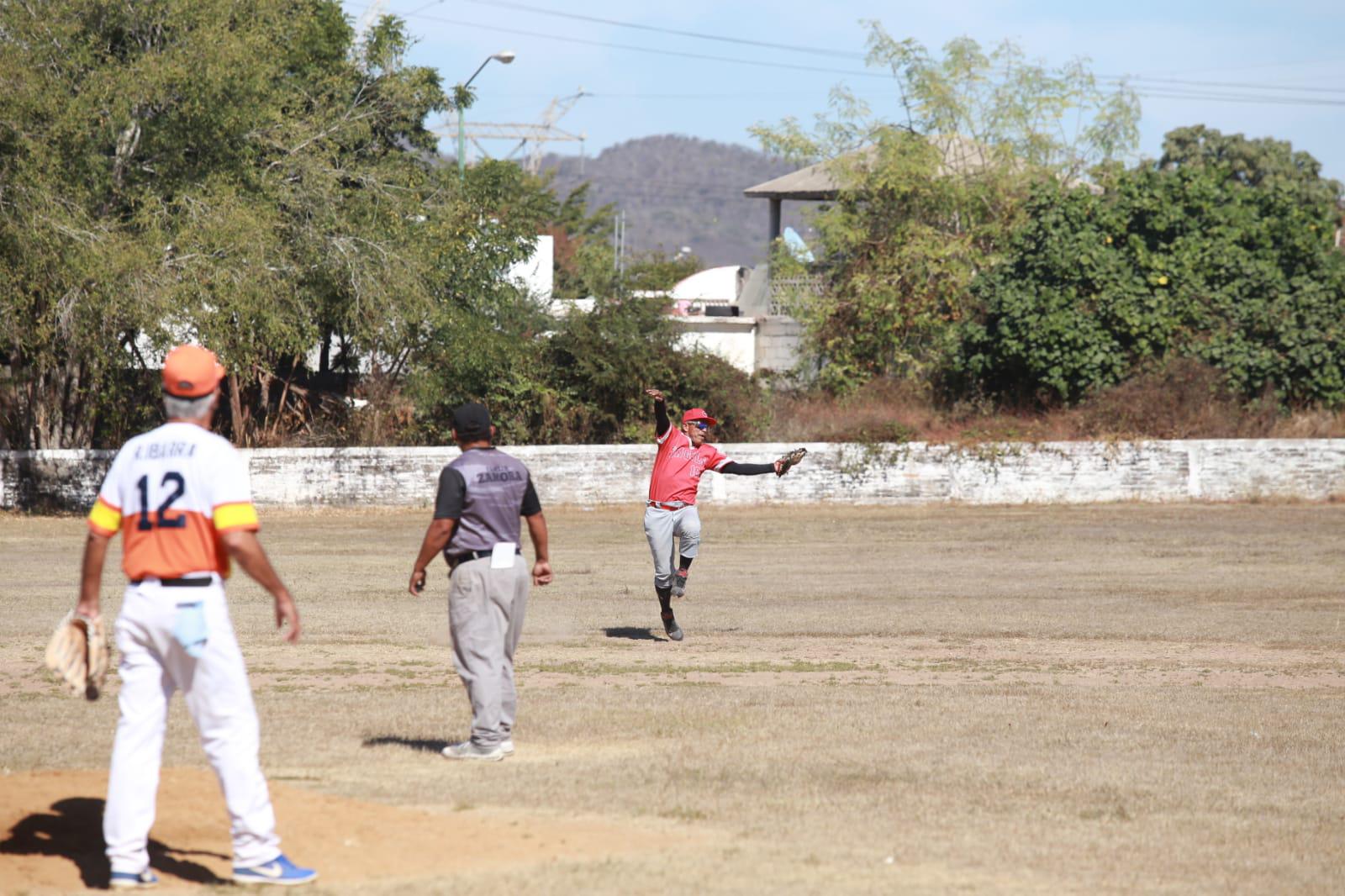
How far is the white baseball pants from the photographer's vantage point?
5.94 meters

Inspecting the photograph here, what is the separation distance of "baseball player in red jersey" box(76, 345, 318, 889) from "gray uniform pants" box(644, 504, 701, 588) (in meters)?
8.04

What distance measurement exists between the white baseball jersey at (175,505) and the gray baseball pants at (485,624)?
249 centimetres

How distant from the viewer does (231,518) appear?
5949 millimetres

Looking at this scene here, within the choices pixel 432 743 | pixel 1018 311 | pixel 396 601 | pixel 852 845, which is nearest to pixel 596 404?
pixel 1018 311

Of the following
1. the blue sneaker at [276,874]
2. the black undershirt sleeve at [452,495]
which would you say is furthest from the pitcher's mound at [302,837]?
the black undershirt sleeve at [452,495]

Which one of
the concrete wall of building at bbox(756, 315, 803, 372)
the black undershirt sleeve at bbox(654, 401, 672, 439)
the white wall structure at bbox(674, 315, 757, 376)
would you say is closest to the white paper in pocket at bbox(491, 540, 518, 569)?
the black undershirt sleeve at bbox(654, 401, 672, 439)

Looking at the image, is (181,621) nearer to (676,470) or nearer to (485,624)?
(485,624)

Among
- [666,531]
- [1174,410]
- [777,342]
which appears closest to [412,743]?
[666,531]

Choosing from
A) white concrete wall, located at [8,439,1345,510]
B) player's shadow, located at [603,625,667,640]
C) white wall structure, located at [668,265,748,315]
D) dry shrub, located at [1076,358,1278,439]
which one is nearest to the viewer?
player's shadow, located at [603,625,667,640]

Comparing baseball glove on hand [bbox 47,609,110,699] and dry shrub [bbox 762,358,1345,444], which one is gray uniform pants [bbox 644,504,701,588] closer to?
baseball glove on hand [bbox 47,609,110,699]

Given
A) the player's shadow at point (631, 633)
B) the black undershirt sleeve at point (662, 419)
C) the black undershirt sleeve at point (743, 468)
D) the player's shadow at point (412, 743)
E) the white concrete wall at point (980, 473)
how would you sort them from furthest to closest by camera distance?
the white concrete wall at point (980, 473)
the black undershirt sleeve at point (743, 468)
the player's shadow at point (631, 633)
the black undershirt sleeve at point (662, 419)
the player's shadow at point (412, 743)

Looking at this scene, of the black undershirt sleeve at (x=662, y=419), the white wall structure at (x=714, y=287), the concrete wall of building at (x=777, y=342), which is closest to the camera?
the black undershirt sleeve at (x=662, y=419)

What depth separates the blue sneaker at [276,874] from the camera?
6055 mm

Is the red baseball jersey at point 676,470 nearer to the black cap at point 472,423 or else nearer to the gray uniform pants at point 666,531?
the gray uniform pants at point 666,531
